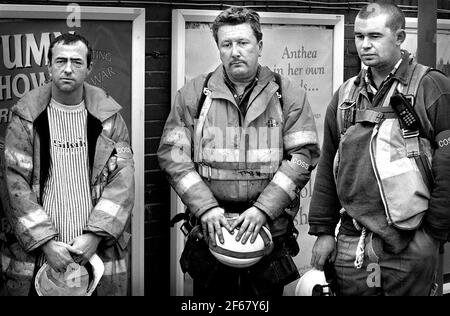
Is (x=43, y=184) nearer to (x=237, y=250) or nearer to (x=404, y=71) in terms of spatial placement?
(x=237, y=250)

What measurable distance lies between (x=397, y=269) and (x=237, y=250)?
86 cm

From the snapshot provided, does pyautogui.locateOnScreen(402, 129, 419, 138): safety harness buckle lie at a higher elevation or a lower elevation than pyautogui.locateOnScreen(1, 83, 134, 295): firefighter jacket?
higher

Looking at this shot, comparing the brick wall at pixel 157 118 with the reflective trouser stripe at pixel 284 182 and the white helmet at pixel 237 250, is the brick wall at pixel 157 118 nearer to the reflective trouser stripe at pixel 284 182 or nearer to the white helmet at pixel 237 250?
the white helmet at pixel 237 250

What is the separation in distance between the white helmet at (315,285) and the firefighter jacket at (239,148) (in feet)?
1.04

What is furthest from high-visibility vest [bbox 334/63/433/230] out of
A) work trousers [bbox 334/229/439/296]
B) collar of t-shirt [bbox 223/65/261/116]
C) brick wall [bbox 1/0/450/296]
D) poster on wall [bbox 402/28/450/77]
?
poster on wall [bbox 402/28/450/77]

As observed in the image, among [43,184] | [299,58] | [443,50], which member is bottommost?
[43,184]

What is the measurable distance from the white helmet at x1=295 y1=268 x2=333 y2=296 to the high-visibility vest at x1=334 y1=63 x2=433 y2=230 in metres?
0.56

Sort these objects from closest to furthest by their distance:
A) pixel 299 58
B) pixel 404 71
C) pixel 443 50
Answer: pixel 404 71, pixel 299 58, pixel 443 50

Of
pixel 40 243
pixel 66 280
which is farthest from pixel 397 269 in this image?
pixel 40 243

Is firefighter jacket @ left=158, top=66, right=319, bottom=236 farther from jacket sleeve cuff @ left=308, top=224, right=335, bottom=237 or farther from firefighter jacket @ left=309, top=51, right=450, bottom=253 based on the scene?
firefighter jacket @ left=309, top=51, right=450, bottom=253

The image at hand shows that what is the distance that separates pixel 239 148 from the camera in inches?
173

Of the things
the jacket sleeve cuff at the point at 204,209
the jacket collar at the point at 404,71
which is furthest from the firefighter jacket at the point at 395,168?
the jacket sleeve cuff at the point at 204,209

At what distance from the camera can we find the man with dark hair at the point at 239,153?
4.36m

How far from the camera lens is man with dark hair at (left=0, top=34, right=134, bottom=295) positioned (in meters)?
4.14
